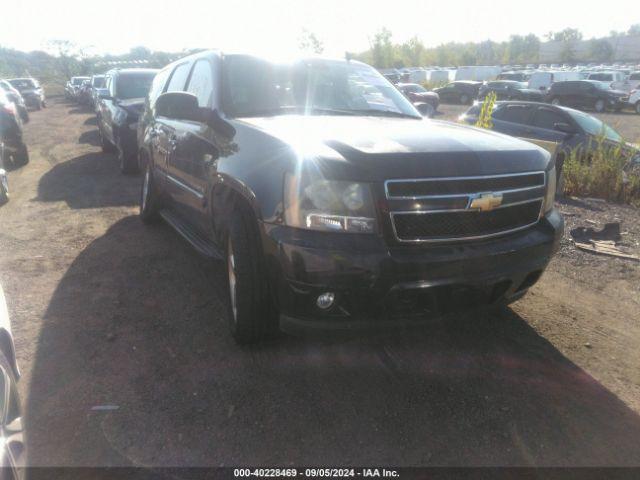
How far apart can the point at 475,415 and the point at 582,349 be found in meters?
1.15

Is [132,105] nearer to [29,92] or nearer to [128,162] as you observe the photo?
[128,162]

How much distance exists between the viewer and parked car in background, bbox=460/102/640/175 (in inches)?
354

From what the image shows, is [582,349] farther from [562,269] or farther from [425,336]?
[562,269]

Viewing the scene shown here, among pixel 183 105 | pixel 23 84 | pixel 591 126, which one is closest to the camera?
pixel 183 105

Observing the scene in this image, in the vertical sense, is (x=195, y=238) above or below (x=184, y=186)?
below

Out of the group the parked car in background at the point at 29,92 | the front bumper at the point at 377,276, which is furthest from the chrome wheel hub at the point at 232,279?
the parked car in background at the point at 29,92

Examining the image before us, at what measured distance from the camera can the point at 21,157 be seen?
9703 millimetres

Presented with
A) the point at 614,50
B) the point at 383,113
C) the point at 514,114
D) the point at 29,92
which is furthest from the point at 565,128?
the point at 614,50

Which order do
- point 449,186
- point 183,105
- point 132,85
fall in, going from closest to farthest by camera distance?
1. point 449,186
2. point 183,105
3. point 132,85

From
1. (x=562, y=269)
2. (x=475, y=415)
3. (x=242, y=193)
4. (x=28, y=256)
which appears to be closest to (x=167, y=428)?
(x=242, y=193)

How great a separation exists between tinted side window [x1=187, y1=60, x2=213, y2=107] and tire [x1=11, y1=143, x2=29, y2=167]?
7.01 m

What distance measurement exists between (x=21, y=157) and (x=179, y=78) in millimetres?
6799

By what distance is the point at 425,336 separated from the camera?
3.22 metres

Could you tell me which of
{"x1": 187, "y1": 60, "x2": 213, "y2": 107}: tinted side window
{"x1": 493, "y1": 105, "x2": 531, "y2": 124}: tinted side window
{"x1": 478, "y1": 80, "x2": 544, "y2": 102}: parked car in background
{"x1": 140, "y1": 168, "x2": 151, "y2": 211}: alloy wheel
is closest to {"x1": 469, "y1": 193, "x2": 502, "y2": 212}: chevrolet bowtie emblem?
{"x1": 187, "y1": 60, "x2": 213, "y2": 107}: tinted side window
